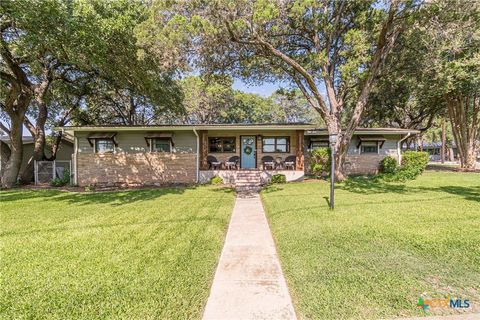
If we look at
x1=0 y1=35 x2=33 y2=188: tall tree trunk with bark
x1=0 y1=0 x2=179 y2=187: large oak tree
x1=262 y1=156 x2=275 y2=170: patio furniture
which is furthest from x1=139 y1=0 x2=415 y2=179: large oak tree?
x1=0 y1=35 x2=33 y2=188: tall tree trunk with bark

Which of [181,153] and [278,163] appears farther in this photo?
[278,163]

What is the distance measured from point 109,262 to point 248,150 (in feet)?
34.8

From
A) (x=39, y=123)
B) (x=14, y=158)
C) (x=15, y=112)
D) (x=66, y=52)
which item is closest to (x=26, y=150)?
(x=39, y=123)

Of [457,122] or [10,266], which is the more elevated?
[457,122]

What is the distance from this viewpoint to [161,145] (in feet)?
42.7

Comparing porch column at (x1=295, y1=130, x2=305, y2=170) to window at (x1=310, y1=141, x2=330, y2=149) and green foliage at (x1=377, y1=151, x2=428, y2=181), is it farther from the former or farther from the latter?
green foliage at (x1=377, y1=151, x2=428, y2=181)

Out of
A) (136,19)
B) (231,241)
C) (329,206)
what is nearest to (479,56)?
(329,206)

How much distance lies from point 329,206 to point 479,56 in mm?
11702

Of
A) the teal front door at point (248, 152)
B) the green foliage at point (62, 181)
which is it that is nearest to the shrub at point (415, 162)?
the teal front door at point (248, 152)

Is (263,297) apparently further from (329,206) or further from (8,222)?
(8,222)

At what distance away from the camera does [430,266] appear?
3.06 metres

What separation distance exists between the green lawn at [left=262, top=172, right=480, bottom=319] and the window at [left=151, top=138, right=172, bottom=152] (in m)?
8.43

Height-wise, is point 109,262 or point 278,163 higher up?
point 278,163

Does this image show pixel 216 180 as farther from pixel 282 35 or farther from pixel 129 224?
pixel 282 35
